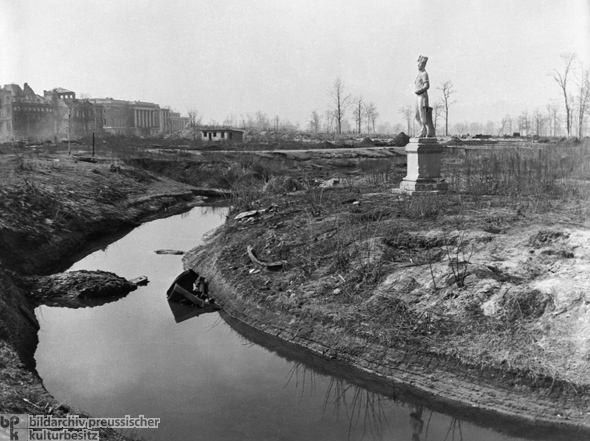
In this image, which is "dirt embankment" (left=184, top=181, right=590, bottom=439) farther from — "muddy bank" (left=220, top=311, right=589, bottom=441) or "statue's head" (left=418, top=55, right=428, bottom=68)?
"statue's head" (left=418, top=55, right=428, bottom=68)

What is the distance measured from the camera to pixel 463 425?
7.34 metres

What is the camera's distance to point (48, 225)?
17828mm

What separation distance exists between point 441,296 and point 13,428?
6795mm

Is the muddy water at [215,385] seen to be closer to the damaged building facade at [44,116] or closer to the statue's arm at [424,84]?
the statue's arm at [424,84]

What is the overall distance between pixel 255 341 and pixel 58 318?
4521 millimetres

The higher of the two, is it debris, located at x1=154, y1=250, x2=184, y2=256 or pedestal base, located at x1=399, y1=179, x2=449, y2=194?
pedestal base, located at x1=399, y1=179, x2=449, y2=194

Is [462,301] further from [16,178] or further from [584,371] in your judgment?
[16,178]

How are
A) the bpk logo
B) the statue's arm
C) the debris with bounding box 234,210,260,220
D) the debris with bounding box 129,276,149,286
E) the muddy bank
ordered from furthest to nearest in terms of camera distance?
the debris with bounding box 234,210,260,220 → the statue's arm → the debris with bounding box 129,276,149,286 → the muddy bank → the bpk logo

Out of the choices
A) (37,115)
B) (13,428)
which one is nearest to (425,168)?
Answer: (13,428)

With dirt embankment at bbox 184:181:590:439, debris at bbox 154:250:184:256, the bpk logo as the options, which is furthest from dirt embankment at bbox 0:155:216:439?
dirt embankment at bbox 184:181:590:439

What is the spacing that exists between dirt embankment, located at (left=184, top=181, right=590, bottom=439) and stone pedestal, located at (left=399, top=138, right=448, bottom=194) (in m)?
1.42

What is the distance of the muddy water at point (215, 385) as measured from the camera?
23.8 feet

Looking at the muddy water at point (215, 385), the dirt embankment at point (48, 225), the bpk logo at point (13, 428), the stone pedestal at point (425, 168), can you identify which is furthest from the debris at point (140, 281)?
the bpk logo at point (13, 428)

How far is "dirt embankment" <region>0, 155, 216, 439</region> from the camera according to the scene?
813 cm
